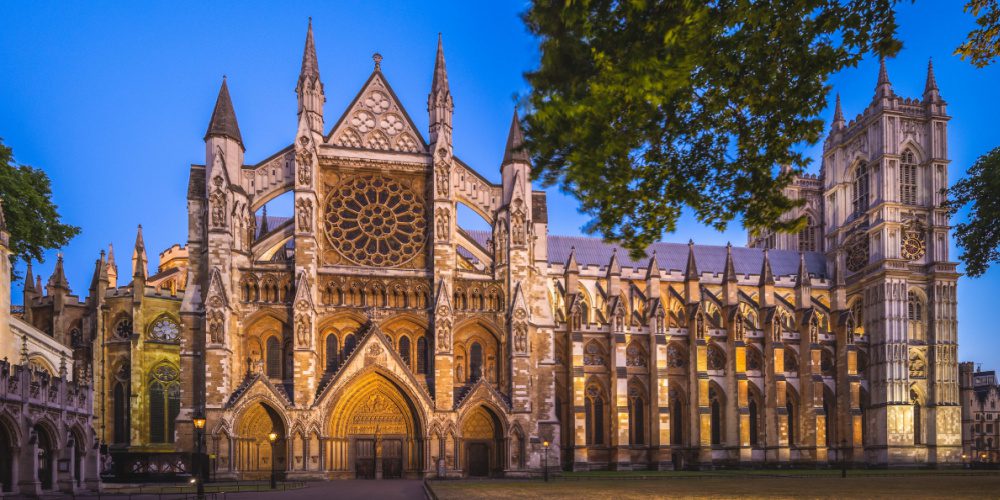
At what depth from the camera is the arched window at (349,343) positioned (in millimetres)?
44156

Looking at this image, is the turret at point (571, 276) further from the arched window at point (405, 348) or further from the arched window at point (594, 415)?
the arched window at point (405, 348)

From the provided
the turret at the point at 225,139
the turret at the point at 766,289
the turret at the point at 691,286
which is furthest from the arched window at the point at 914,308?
the turret at the point at 225,139

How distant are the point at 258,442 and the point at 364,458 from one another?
533 centimetres

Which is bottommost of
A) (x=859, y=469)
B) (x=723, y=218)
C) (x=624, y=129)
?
(x=859, y=469)

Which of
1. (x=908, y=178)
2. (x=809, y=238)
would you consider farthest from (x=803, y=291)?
(x=809, y=238)

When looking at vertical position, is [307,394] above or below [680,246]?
below

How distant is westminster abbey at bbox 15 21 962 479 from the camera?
4212cm

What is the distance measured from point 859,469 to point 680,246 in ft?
78.8

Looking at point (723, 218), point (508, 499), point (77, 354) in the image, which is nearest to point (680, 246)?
point (77, 354)

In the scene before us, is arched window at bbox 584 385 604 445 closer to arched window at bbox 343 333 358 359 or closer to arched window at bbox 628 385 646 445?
arched window at bbox 628 385 646 445

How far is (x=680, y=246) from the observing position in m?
75.3

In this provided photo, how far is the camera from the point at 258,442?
41.7 meters

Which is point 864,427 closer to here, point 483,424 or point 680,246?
point 680,246

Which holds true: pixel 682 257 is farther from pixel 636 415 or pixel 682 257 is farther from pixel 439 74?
pixel 439 74
